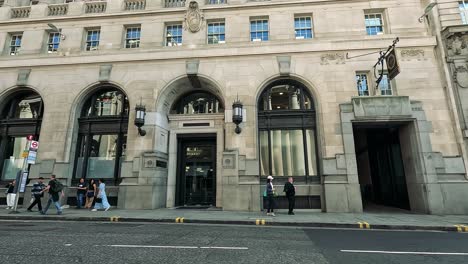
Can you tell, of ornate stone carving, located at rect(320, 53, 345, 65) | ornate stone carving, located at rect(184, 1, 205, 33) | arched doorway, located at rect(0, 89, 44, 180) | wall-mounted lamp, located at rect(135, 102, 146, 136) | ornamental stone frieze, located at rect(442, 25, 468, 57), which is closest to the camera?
ornamental stone frieze, located at rect(442, 25, 468, 57)

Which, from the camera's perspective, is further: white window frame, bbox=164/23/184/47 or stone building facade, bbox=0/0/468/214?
white window frame, bbox=164/23/184/47

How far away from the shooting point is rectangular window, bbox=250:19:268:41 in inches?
658

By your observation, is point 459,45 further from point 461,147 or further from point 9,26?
point 9,26

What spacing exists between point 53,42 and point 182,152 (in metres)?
12.3

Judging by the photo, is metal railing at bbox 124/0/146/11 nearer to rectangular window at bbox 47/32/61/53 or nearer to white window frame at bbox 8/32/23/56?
rectangular window at bbox 47/32/61/53

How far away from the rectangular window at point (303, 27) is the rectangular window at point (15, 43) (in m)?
19.7

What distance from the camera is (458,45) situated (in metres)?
14.4

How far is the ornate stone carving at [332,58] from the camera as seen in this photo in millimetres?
15489

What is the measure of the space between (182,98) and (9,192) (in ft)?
38.4

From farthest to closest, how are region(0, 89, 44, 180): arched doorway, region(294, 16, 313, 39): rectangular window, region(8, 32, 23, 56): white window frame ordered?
1. region(8, 32, 23, 56): white window frame
2. region(0, 89, 44, 180): arched doorway
3. region(294, 16, 313, 39): rectangular window

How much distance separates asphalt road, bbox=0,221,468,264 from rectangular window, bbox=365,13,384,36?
12.7m

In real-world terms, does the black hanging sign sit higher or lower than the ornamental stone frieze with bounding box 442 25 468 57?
lower

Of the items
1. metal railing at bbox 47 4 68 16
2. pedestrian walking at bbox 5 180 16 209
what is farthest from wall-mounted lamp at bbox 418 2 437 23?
pedestrian walking at bbox 5 180 16 209

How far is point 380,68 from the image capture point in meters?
15.0
